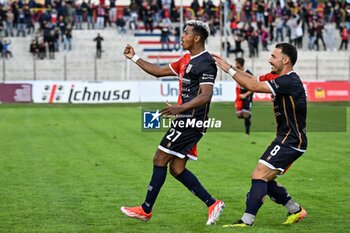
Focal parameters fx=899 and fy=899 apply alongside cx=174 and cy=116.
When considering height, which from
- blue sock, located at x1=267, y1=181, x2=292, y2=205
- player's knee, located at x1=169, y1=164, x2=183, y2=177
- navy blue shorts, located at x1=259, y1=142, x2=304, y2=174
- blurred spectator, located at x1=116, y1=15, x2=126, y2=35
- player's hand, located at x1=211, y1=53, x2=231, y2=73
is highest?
player's hand, located at x1=211, y1=53, x2=231, y2=73

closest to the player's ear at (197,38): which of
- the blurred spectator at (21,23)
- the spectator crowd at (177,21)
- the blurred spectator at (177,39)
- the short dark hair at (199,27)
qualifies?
the short dark hair at (199,27)

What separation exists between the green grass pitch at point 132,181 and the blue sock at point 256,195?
0.23 meters

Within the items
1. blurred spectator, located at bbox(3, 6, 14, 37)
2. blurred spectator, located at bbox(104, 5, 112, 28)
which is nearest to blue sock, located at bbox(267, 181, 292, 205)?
blurred spectator, located at bbox(3, 6, 14, 37)

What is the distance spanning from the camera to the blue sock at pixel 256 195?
33.0ft

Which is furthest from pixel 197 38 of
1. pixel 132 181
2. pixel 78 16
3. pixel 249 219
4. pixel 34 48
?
pixel 78 16

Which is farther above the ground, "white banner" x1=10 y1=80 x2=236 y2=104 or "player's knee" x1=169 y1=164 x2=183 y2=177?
"player's knee" x1=169 y1=164 x2=183 y2=177

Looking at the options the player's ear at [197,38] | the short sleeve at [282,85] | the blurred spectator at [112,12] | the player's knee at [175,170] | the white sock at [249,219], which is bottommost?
the blurred spectator at [112,12]

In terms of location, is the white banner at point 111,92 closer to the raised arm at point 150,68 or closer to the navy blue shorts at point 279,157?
the raised arm at point 150,68

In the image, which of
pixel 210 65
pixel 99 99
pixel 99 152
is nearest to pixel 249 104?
pixel 99 152

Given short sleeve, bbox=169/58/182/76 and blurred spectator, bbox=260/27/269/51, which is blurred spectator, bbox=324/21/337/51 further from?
short sleeve, bbox=169/58/182/76

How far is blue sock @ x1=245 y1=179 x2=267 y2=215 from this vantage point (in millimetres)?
10047

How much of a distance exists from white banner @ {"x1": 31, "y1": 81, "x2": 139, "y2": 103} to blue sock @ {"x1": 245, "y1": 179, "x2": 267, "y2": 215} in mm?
34940

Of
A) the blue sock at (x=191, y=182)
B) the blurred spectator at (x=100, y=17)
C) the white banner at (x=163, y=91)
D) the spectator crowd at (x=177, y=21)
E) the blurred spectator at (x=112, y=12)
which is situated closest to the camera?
the blue sock at (x=191, y=182)

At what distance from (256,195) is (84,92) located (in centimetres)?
3531
